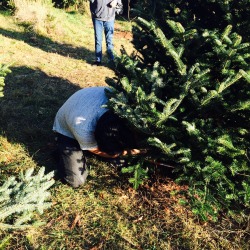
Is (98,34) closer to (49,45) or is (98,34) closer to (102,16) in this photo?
(102,16)

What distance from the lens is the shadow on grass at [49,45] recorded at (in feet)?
26.6

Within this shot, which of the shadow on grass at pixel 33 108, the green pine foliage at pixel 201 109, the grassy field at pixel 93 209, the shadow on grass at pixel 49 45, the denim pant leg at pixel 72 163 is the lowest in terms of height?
the shadow on grass at pixel 49 45

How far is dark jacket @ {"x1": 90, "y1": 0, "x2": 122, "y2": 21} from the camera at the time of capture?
6.87 meters

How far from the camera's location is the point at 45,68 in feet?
22.3

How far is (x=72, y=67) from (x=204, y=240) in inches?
203

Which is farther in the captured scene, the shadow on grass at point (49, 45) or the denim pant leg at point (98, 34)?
the shadow on grass at point (49, 45)

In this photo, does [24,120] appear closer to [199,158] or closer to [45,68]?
[45,68]

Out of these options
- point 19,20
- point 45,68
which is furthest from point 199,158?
point 19,20

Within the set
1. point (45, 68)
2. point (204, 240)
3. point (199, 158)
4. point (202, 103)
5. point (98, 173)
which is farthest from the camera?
point (45, 68)

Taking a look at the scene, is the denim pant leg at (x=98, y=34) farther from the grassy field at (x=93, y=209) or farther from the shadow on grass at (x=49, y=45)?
the grassy field at (x=93, y=209)

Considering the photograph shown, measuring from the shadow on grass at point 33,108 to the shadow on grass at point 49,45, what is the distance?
67.8 inches

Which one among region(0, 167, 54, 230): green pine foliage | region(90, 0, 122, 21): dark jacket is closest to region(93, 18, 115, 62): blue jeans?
region(90, 0, 122, 21): dark jacket

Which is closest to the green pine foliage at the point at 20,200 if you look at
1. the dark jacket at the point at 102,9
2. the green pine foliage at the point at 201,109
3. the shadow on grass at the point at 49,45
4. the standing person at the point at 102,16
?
the green pine foliage at the point at 201,109

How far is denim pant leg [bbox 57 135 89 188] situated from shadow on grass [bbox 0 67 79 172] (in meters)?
0.38
